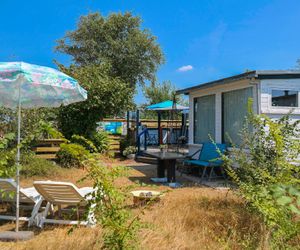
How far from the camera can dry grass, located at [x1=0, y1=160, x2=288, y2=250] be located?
293 centimetres

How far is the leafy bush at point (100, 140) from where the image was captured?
1037 cm

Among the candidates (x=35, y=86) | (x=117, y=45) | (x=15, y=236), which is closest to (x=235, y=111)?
(x=35, y=86)

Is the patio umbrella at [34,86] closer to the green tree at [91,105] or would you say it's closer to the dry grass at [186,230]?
the dry grass at [186,230]

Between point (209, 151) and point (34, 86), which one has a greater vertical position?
point (34, 86)

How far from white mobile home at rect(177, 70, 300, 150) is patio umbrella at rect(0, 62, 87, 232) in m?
4.10

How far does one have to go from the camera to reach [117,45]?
20766mm

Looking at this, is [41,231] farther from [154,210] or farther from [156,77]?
[156,77]

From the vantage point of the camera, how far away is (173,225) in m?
3.50

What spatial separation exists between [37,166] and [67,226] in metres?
3.86

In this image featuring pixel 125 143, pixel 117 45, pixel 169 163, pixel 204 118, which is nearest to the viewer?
pixel 169 163

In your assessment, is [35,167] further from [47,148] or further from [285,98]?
[285,98]

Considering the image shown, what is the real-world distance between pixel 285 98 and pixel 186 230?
16.2ft

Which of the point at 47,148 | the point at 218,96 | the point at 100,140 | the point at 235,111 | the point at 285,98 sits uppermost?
the point at 218,96

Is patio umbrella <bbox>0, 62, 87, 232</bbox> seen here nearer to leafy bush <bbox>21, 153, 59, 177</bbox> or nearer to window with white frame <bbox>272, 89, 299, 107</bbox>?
leafy bush <bbox>21, 153, 59, 177</bbox>
